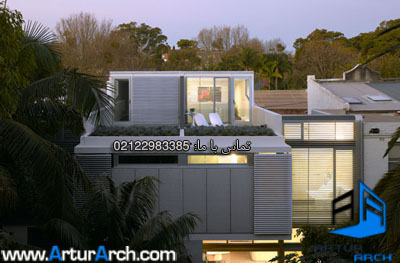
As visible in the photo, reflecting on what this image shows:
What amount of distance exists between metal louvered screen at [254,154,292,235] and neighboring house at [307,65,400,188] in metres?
2.73

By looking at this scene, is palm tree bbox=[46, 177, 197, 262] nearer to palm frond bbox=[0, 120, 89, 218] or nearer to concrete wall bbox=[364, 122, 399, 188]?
palm frond bbox=[0, 120, 89, 218]

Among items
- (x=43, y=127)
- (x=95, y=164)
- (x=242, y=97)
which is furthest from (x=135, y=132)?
(x=242, y=97)

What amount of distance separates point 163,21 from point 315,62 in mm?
29512

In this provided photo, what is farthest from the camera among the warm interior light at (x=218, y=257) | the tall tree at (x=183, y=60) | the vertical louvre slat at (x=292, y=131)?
the tall tree at (x=183, y=60)

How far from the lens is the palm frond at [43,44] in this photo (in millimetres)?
A: 13328

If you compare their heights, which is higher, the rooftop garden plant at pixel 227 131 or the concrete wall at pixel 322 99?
the concrete wall at pixel 322 99

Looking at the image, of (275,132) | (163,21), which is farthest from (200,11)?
(275,132)

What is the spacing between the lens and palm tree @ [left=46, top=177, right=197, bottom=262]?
389 inches

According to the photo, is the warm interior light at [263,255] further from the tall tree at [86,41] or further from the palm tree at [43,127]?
the tall tree at [86,41]

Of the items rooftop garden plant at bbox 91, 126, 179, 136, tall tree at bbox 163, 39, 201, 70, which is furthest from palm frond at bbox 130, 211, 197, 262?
tall tree at bbox 163, 39, 201, 70

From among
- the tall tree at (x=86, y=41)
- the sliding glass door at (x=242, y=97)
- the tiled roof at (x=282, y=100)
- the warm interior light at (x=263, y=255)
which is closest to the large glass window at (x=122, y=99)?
the sliding glass door at (x=242, y=97)

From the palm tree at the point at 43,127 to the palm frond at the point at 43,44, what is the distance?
3 centimetres

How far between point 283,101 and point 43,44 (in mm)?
31705

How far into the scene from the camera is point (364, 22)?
72.2 metres
